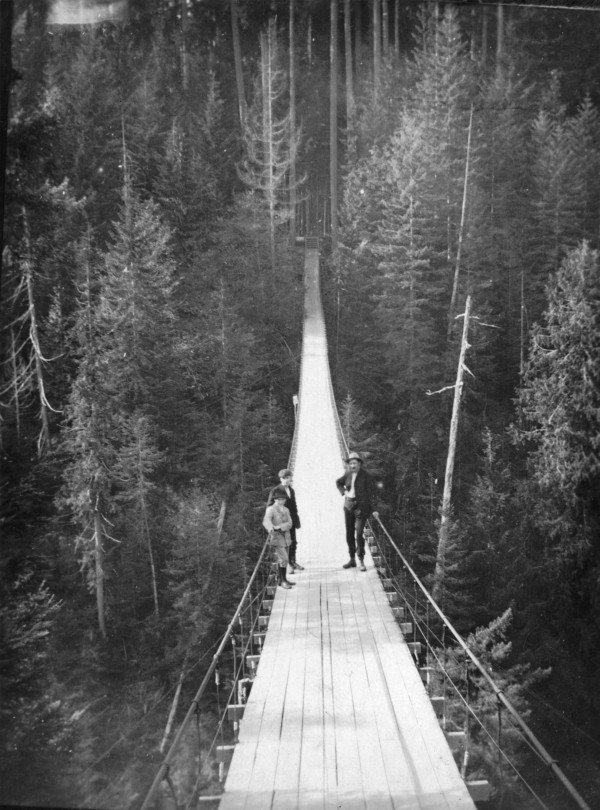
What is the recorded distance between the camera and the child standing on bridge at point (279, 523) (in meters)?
4.19

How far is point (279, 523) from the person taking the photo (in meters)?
4.20

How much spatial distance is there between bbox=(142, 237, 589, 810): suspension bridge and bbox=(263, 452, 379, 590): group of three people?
0.14 metres

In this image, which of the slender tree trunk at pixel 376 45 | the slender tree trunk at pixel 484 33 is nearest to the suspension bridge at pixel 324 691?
the slender tree trunk at pixel 376 45

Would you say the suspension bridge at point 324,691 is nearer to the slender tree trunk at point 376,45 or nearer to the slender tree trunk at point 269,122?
the slender tree trunk at point 269,122

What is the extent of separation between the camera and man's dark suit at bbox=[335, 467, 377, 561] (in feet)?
14.3

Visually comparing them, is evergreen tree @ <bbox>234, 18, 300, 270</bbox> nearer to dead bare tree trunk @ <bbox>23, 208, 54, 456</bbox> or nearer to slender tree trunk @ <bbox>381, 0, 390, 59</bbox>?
slender tree trunk @ <bbox>381, 0, 390, 59</bbox>

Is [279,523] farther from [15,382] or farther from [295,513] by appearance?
[15,382]

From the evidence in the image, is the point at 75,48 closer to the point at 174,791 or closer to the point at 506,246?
the point at 506,246

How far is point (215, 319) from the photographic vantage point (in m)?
4.39

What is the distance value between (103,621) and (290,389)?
6.46 feet

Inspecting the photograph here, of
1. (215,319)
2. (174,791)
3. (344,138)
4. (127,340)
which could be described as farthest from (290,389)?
(174,791)

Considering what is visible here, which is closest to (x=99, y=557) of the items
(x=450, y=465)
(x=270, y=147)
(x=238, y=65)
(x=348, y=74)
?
(x=450, y=465)

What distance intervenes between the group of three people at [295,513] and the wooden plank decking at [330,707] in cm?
17

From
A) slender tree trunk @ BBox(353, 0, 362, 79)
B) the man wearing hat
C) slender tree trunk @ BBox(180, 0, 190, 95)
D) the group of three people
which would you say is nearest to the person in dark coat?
the group of three people
